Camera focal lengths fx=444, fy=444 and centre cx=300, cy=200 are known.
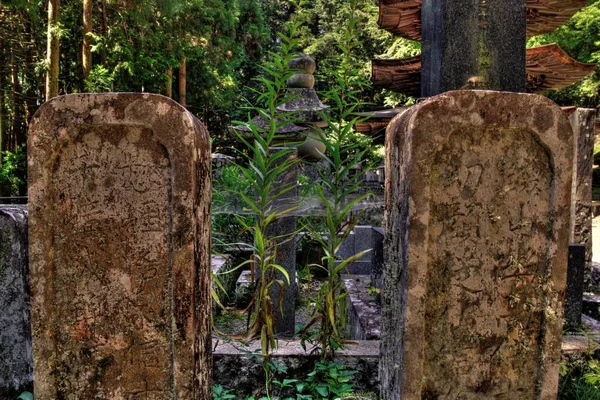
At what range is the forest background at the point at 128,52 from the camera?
10055 millimetres

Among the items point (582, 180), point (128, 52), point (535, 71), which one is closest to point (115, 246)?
point (535, 71)

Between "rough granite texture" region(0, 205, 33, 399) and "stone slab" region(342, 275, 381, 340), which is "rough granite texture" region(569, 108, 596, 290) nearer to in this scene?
"stone slab" region(342, 275, 381, 340)

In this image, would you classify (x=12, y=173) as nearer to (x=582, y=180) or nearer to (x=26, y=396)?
(x=26, y=396)

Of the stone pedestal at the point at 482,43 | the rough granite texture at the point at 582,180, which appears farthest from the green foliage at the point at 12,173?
the rough granite texture at the point at 582,180

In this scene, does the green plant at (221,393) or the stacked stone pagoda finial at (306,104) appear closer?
the green plant at (221,393)

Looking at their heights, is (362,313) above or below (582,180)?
below

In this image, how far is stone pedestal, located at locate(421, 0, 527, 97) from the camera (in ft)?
10.8

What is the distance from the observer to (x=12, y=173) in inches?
426

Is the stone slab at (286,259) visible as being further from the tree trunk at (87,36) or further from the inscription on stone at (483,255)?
the tree trunk at (87,36)

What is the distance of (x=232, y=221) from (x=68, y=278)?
4941 mm

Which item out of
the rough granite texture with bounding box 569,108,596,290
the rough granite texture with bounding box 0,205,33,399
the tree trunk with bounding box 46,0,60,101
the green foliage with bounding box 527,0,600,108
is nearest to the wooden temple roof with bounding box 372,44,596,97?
the rough granite texture with bounding box 569,108,596,290

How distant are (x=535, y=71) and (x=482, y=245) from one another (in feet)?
10.1

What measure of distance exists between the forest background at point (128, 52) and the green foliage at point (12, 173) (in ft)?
0.08

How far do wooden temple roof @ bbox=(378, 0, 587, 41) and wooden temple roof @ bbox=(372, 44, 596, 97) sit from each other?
0.22 metres
